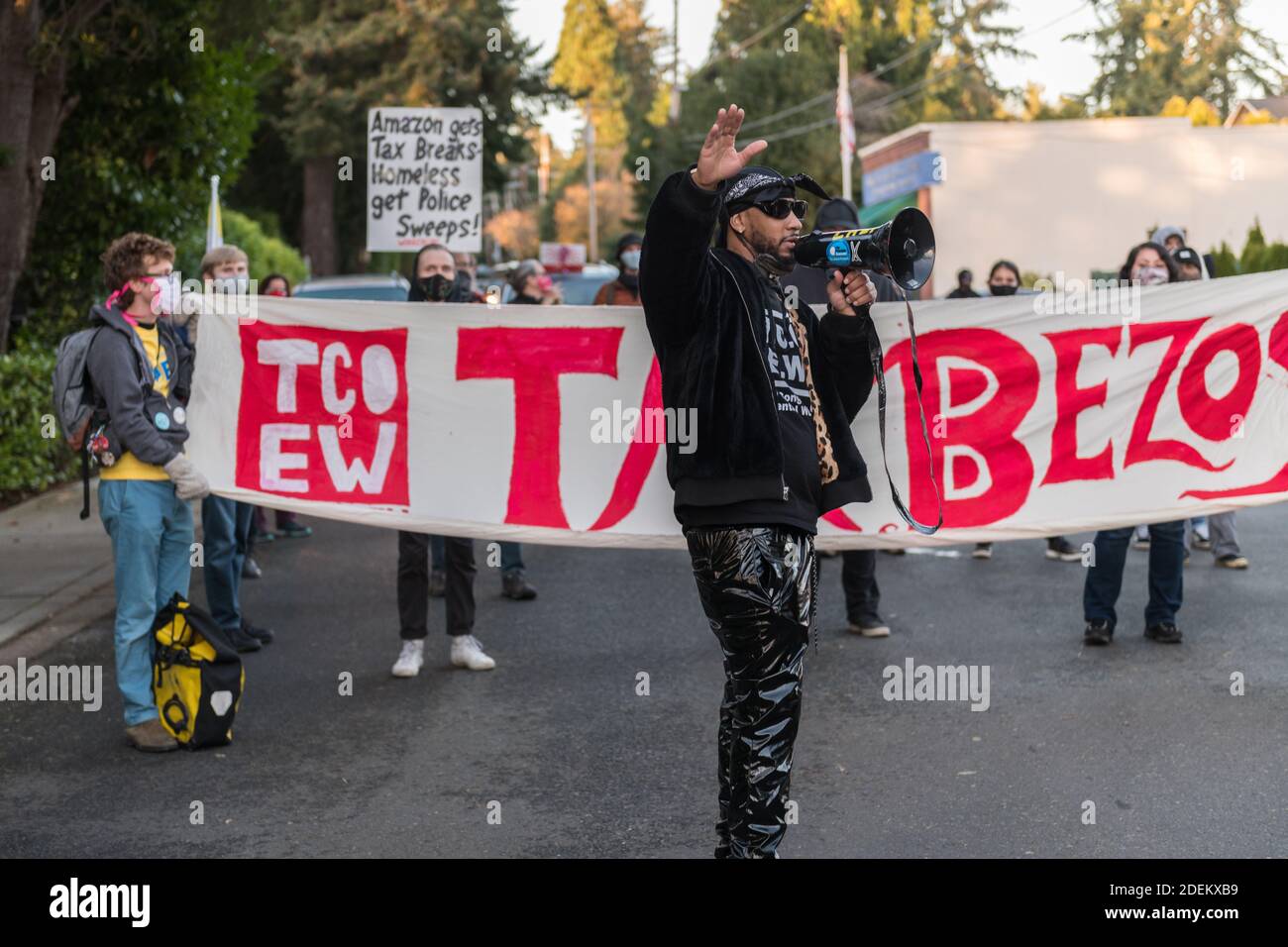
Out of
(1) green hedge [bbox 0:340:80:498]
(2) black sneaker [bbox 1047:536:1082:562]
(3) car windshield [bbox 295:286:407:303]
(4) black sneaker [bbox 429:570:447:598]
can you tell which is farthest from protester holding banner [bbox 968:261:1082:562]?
(3) car windshield [bbox 295:286:407:303]

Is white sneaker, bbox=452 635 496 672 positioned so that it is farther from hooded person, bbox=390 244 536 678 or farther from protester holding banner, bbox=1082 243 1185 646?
protester holding banner, bbox=1082 243 1185 646

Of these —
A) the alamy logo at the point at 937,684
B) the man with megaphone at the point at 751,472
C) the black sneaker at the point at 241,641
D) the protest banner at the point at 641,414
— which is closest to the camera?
the man with megaphone at the point at 751,472

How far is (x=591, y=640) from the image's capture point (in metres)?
8.53

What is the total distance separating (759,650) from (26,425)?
10.7 meters

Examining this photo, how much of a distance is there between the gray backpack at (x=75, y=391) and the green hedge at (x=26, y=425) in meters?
6.87

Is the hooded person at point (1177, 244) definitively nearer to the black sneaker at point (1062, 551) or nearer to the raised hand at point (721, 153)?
the black sneaker at point (1062, 551)

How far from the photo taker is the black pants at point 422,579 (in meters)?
7.73

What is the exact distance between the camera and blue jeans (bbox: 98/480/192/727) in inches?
256

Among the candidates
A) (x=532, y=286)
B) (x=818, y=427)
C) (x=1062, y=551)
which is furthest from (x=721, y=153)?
(x=1062, y=551)

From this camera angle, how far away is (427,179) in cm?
1397
